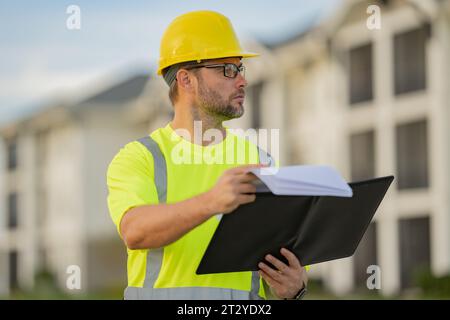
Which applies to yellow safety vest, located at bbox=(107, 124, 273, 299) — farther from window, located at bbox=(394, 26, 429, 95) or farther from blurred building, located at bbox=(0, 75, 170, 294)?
blurred building, located at bbox=(0, 75, 170, 294)

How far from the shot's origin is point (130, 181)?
3.25 metres

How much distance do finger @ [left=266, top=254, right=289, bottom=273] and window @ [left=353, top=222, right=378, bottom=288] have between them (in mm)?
27832

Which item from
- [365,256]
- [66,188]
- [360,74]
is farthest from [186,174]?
[66,188]

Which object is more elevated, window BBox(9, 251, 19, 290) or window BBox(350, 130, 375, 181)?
window BBox(350, 130, 375, 181)

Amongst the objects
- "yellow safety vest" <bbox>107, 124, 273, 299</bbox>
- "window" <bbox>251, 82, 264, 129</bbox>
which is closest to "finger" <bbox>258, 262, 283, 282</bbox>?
"yellow safety vest" <bbox>107, 124, 273, 299</bbox>

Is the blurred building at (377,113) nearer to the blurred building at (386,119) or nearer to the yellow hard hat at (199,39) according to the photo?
the blurred building at (386,119)

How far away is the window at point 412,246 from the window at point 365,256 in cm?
135

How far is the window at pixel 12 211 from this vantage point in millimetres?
55781

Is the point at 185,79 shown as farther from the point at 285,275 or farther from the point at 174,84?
the point at 285,275

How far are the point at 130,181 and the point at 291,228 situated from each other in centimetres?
62

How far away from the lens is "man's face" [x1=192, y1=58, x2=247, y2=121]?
3.44 meters

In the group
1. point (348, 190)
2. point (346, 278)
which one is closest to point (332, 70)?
point (346, 278)

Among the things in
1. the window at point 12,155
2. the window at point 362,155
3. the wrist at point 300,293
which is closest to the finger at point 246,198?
the wrist at point 300,293
